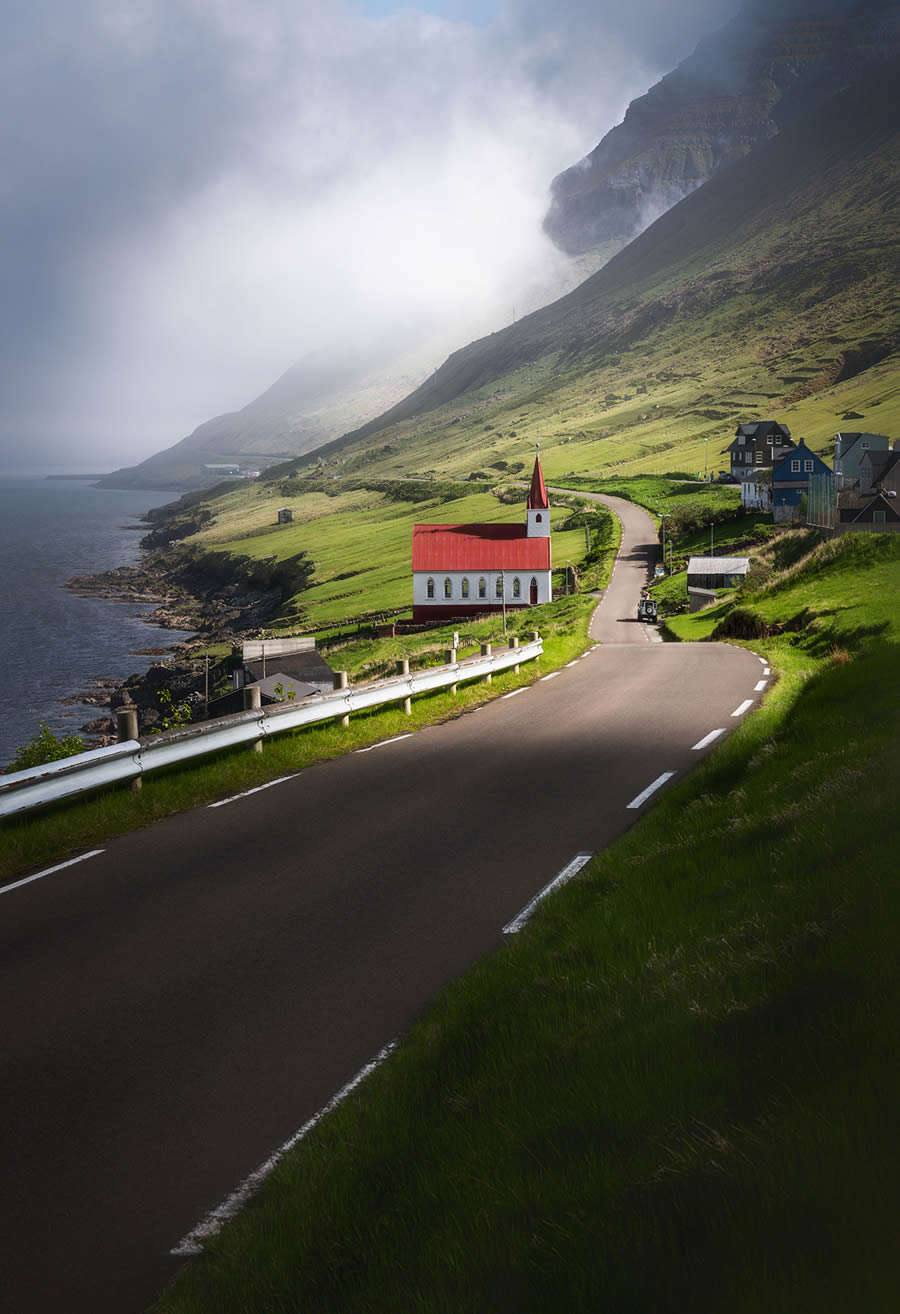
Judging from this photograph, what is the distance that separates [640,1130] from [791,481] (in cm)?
11658

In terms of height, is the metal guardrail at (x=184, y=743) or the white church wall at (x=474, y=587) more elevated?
the metal guardrail at (x=184, y=743)

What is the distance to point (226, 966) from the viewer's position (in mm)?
8414

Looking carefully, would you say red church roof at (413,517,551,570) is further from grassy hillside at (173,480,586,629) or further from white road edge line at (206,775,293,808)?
white road edge line at (206,775,293,808)

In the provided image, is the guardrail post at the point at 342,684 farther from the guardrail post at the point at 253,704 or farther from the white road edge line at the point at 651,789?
the white road edge line at the point at 651,789

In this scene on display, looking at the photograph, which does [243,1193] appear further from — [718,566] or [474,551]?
[474,551]

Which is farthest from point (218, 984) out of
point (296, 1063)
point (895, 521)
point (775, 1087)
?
point (895, 521)

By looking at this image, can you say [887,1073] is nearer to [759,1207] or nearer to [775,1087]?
[775,1087]

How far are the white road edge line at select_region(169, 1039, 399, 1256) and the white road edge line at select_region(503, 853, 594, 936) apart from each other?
2.83 m

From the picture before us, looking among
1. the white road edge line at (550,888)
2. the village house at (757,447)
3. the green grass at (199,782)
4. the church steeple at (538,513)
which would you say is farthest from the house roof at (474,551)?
the white road edge line at (550,888)

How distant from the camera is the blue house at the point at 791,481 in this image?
110 meters

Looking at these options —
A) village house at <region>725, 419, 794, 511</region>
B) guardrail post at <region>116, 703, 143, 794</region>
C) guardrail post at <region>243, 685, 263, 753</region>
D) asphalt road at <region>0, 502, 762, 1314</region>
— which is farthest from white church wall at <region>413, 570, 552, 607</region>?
guardrail post at <region>116, 703, 143, 794</region>

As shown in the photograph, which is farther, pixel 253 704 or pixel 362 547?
pixel 362 547

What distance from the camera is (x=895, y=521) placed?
72500 millimetres

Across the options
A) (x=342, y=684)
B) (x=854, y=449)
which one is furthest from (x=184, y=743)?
(x=854, y=449)
